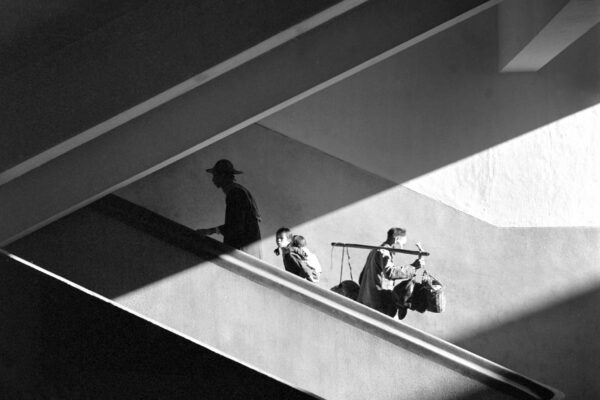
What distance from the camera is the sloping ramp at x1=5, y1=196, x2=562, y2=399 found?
482cm

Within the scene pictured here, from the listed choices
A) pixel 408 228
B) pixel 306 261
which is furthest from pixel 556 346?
pixel 306 261

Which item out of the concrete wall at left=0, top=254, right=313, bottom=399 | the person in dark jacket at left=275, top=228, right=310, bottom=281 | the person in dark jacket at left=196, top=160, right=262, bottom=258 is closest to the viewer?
the concrete wall at left=0, top=254, right=313, bottom=399

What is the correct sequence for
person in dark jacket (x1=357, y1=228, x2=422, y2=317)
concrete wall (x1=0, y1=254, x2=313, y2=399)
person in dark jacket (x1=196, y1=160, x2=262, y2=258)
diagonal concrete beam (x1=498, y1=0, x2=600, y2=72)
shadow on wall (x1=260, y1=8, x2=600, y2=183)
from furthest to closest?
shadow on wall (x1=260, y1=8, x2=600, y2=183)
person in dark jacket (x1=357, y1=228, x2=422, y2=317)
diagonal concrete beam (x1=498, y1=0, x2=600, y2=72)
person in dark jacket (x1=196, y1=160, x2=262, y2=258)
concrete wall (x1=0, y1=254, x2=313, y2=399)

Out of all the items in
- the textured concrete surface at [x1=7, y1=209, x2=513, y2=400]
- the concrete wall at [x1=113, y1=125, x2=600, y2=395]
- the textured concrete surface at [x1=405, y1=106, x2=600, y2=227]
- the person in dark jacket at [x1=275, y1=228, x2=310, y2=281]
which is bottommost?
the textured concrete surface at [x1=7, y1=209, x2=513, y2=400]

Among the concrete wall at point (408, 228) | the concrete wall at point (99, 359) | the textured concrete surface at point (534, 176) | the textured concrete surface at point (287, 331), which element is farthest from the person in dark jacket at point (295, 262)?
the concrete wall at point (99, 359)

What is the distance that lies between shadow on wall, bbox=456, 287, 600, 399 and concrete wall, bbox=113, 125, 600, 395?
0.02m

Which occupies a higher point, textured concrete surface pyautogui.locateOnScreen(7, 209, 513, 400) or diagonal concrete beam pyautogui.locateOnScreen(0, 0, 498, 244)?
diagonal concrete beam pyautogui.locateOnScreen(0, 0, 498, 244)

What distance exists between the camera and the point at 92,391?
6.94ft

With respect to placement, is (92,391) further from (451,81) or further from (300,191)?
(451,81)

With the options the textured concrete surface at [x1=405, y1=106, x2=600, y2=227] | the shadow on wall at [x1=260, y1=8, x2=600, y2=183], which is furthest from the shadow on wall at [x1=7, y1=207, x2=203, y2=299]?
the textured concrete surface at [x1=405, y1=106, x2=600, y2=227]

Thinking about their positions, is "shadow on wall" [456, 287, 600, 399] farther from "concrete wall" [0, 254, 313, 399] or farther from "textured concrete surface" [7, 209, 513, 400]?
"concrete wall" [0, 254, 313, 399]

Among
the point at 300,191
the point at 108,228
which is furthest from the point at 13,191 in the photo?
the point at 300,191

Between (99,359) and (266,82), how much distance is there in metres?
2.32

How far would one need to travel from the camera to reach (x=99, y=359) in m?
2.11
